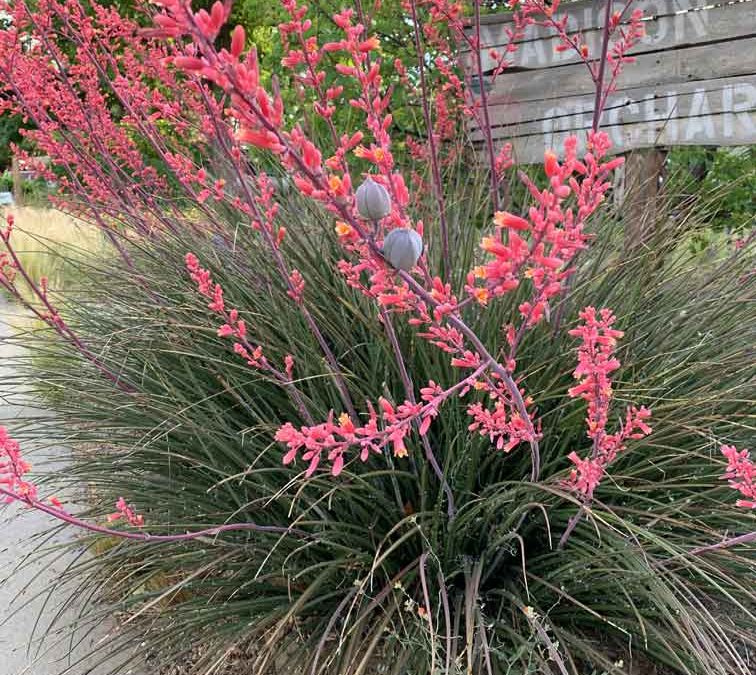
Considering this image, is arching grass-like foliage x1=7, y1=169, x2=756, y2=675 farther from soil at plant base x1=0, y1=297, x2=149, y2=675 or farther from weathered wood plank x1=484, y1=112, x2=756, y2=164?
weathered wood plank x1=484, y1=112, x2=756, y2=164

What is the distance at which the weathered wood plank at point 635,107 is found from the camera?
337 cm

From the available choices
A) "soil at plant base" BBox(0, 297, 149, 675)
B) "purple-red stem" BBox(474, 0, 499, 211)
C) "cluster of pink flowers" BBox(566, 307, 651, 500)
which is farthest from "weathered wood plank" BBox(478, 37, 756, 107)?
"soil at plant base" BBox(0, 297, 149, 675)

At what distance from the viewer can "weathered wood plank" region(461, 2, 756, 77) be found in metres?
3.34

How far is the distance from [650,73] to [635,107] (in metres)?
0.17

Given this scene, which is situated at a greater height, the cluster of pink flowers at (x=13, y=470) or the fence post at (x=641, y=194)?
the cluster of pink flowers at (x=13, y=470)

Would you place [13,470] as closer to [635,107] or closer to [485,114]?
[485,114]

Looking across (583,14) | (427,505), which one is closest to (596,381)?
(427,505)

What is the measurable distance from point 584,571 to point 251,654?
36.1 inches

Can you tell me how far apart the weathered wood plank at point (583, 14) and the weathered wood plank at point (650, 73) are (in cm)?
19

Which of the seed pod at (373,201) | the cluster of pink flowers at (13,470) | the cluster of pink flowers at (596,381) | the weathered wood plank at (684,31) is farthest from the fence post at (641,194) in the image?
the cluster of pink flowers at (13,470)

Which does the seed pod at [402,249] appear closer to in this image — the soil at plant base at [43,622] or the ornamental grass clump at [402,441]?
the ornamental grass clump at [402,441]

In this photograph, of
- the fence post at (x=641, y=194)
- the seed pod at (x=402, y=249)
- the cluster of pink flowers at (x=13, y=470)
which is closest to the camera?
the seed pod at (x=402, y=249)

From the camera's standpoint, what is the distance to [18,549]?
8.56 feet

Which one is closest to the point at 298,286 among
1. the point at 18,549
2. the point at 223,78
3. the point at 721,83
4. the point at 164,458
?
the point at 164,458
